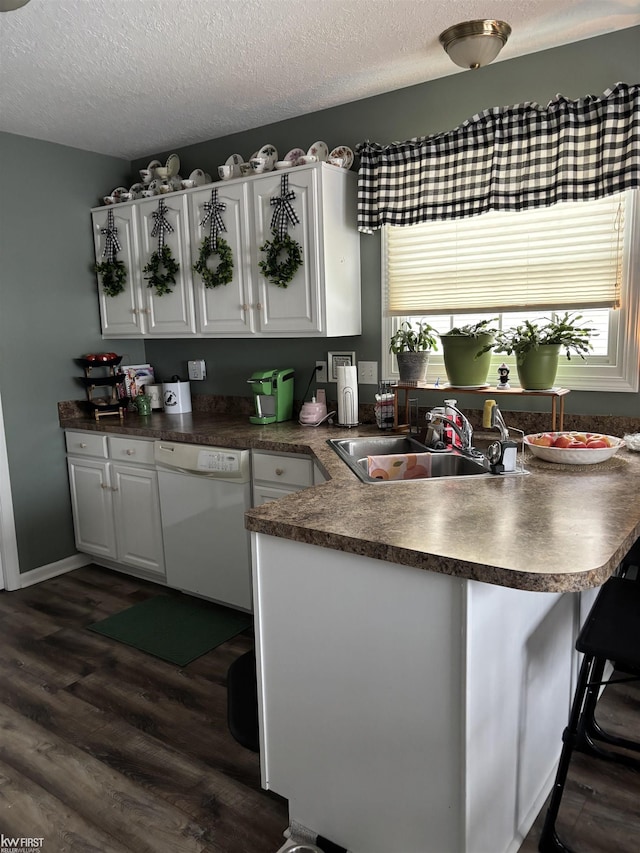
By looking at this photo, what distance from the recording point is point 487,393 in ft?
8.68

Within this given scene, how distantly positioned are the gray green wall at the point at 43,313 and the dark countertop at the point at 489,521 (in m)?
2.11

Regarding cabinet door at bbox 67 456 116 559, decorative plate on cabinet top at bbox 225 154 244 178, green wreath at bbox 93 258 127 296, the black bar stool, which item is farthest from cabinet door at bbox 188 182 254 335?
the black bar stool

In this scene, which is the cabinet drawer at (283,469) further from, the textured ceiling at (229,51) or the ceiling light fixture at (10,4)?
the ceiling light fixture at (10,4)

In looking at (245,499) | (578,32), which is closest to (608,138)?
(578,32)

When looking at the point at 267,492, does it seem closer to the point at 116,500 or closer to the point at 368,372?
the point at 368,372

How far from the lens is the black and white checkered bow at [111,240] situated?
371cm

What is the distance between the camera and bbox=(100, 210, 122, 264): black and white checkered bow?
3709 mm

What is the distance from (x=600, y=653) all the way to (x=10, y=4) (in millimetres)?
2460

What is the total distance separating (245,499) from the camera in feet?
9.70

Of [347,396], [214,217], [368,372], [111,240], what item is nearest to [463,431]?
[347,396]

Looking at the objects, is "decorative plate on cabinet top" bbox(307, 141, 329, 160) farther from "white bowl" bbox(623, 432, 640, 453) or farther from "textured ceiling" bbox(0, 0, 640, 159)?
"white bowl" bbox(623, 432, 640, 453)

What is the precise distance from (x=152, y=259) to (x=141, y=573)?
70.5 inches

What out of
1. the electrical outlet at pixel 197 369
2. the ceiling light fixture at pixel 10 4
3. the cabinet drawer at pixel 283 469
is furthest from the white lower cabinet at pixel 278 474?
the ceiling light fixture at pixel 10 4

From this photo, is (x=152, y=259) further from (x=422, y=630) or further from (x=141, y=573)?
(x=422, y=630)
